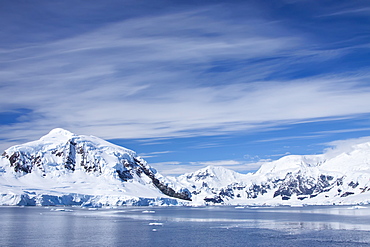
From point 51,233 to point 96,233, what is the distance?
7977 millimetres

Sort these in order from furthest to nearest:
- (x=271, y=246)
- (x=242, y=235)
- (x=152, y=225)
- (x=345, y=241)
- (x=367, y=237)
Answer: (x=152, y=225), (x=242, y=235), (x=367, y=237), (x=345, y=241), (x=271, y=246)

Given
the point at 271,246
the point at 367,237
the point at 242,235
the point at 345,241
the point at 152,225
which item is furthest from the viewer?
the point at 152,225

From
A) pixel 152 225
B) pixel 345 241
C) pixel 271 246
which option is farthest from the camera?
pixel 152 225

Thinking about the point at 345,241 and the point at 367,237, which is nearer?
the point at 345,241

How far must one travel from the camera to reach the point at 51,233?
78.6m

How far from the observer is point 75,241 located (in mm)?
67062

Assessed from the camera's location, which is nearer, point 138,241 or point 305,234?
point 138,241

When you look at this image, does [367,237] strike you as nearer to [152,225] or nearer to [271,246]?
[271,246]

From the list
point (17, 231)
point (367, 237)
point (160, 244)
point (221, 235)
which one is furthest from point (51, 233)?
point (367, 237)

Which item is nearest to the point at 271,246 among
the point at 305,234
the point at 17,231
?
the point at 305,234

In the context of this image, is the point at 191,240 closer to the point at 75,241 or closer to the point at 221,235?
the point at 221,235

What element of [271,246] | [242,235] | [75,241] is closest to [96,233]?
[75,241]

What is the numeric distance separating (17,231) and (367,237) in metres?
60.4

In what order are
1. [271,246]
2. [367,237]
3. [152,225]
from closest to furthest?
[271,246], [367,237], [152,225]
